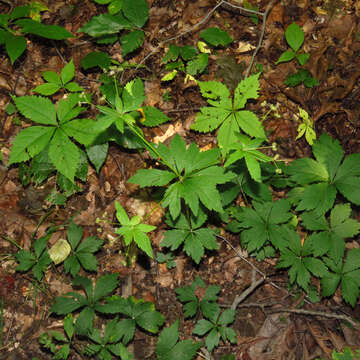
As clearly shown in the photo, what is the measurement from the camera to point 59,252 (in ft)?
9.00

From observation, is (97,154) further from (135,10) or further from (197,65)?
(135,10)

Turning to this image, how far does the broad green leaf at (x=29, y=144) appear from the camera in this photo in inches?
95.6

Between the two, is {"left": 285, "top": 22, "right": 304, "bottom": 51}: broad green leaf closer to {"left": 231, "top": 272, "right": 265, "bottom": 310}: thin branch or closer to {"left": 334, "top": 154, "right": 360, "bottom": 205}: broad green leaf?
{"left": 334, "top": 154, "right": 360, "bottom": 205}: broad green leaf

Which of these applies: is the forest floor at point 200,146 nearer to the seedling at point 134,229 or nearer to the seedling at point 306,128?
the seedling at point 306,128

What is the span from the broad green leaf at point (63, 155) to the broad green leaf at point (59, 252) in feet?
2.28

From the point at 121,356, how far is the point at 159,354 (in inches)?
11.2

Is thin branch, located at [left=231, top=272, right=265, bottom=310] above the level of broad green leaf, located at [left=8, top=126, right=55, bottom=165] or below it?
below

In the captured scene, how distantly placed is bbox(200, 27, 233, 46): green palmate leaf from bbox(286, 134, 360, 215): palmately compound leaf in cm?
136

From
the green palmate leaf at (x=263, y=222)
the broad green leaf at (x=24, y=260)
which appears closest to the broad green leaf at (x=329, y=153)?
the green palmate leaf at (x=263, y=222)

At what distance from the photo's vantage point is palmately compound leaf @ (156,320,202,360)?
246 cm

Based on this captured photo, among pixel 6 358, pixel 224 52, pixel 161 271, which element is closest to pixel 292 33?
pixel 224 52

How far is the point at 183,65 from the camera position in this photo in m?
3.22

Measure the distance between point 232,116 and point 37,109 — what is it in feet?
5.08

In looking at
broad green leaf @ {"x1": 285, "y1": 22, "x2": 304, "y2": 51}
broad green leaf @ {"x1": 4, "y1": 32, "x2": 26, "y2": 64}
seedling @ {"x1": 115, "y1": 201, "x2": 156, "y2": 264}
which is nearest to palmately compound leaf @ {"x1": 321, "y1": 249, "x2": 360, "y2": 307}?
seedling @ {"x1": 115, "y1": 201, "x2": 156, "y2": 264}
